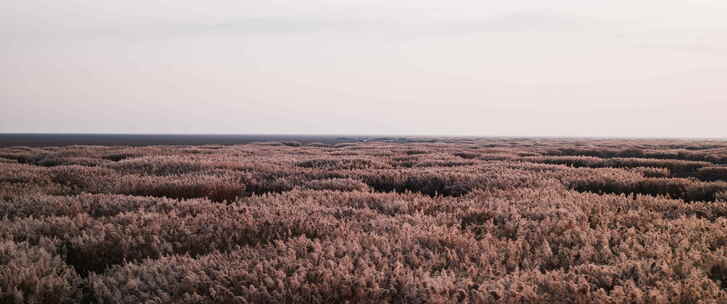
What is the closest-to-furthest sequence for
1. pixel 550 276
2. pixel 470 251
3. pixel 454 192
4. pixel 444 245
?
pixel 550 276 → pixel 470 251 → pixel 444 245 → pixel 454 192

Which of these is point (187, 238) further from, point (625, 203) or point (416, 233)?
point (625, 203)

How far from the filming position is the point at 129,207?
709cm

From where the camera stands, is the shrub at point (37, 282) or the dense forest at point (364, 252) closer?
the dense forest at point (364, 252)

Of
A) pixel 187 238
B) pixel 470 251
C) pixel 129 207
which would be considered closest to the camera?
pixel 470 251

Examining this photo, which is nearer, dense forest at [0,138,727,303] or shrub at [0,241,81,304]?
dense forest at [0,138,727,303]

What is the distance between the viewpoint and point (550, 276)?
346 cm

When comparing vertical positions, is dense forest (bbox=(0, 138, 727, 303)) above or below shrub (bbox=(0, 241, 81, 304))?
above

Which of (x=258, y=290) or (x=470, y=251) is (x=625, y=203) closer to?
(x=470, y=251)

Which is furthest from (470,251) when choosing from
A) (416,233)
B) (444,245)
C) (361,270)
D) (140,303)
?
Answer: (140,303)

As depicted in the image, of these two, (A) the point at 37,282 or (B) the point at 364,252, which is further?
(B) the point at 364,252

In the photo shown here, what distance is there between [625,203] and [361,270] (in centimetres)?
556

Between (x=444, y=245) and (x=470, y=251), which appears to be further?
(x=444, y=245)

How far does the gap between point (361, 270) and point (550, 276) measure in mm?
1460

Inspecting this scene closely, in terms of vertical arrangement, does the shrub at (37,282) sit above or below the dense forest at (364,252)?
below
